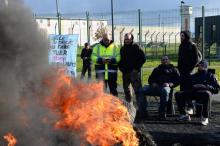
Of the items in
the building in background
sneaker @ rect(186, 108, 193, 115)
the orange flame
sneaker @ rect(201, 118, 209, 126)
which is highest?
the building in background

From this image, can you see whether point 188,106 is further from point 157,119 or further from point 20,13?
point 20,13

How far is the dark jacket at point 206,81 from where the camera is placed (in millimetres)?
11359

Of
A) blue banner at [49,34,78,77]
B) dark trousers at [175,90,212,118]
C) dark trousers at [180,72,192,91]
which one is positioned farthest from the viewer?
blue banner at [49,34,78,77]

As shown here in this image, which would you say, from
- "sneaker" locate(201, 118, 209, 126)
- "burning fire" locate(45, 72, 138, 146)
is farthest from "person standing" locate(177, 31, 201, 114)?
"burning fire" locate(45, 72, 138, 146)

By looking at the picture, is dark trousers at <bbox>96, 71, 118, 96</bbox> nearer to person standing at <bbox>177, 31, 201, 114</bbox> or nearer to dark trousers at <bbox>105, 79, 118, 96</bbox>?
dark trousers at <bbox>105, 79, 118, 96</bbox>

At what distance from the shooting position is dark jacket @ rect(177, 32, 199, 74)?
12.1m

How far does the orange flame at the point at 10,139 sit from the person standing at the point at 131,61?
21.0 feet

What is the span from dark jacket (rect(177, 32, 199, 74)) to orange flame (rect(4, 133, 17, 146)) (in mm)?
6785

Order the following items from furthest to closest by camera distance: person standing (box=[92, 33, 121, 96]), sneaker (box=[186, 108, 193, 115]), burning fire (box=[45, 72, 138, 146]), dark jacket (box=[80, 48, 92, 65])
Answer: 1. dark jacket (box=[80, 48, 92, 65])
2. person standing (box=[92, 33, 121, 96])
3. sneaker (box=[186, 108, 193, 115])
4. burning fire (box=[45, 72, 138, 146])

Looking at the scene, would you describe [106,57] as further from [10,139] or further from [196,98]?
[10,139]

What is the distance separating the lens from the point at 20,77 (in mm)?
6320

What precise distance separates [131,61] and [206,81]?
198cm

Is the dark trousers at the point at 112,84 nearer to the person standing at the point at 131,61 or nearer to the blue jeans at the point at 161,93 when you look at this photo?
the person standing at the point at 131,61

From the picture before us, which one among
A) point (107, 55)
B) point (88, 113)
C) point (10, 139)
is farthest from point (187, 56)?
point (10, 139)
